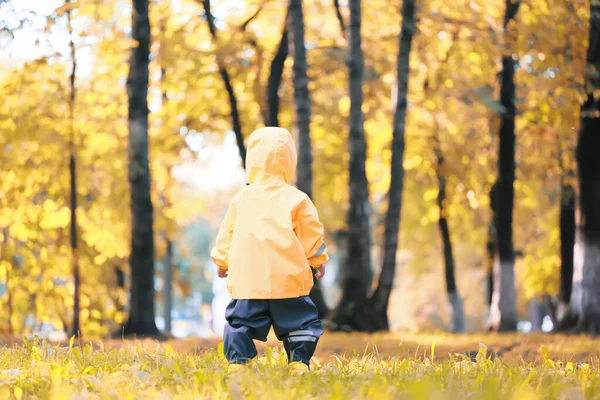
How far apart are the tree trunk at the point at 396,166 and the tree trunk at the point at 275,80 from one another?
10.7ft

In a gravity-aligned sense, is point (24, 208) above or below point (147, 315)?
above

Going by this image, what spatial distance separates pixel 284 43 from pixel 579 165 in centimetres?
653

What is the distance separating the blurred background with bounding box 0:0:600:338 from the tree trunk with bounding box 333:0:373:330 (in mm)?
31

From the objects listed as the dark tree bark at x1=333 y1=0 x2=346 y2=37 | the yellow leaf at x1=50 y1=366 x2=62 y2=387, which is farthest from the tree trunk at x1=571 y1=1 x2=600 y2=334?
the yellow leaf at x1=50 y1=366 x2=62 y2=387

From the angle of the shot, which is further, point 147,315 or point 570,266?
point 570,266

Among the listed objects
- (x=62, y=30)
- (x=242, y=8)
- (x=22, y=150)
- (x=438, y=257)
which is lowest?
(x=438, y=257)

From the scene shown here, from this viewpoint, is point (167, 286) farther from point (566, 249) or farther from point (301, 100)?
point (301, 100)

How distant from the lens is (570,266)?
17.5 meters

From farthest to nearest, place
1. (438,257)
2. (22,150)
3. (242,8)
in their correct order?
(438,257) → (242,8) → (22,150)

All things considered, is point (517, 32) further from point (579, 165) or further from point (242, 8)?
point (242, 8)

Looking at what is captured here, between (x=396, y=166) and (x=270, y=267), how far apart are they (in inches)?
359

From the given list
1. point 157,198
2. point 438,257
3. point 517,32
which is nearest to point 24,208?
point 157,198

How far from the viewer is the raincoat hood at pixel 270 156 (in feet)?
19.1

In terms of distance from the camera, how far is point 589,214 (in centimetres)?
1302
